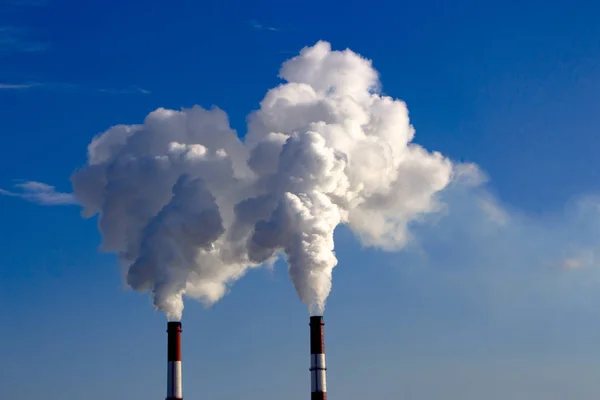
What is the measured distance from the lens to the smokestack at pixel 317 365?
Answer: 2709 inches

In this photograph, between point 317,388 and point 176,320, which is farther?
point 176,320

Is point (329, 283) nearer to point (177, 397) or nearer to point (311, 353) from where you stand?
point (311, 353)

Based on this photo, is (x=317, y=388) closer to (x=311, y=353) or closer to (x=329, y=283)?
(x=311, y=353)

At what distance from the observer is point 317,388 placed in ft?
226

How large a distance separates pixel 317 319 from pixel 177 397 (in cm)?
1265

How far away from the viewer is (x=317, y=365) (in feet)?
226

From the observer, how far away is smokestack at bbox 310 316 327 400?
226 feet

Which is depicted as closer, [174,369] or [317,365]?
[317,365]

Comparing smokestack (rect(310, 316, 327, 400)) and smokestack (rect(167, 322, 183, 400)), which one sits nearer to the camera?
smokestack (rect(310, 316, 327, 400))

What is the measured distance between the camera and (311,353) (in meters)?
69.3

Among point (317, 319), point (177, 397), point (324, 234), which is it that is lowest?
point (177, 397)

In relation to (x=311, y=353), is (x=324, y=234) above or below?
above

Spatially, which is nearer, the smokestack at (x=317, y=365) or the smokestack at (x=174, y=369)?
the smokestack at (x=317, y=365)

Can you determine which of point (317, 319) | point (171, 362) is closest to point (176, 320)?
point (171, 362)
